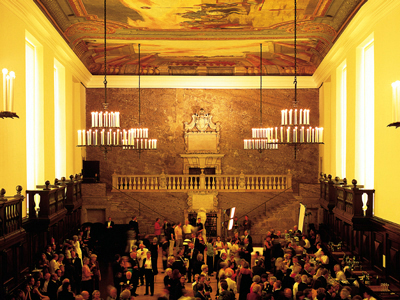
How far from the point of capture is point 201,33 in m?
18.7

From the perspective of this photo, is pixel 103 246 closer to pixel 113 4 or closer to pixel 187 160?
pixel 187 160

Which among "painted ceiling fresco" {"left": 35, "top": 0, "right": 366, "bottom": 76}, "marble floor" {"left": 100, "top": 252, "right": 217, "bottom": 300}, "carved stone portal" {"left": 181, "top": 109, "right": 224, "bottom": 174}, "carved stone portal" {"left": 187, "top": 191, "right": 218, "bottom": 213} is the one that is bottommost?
"marble floor" {"left": 100, "top": 252, "right": 217, "bottom": 300}

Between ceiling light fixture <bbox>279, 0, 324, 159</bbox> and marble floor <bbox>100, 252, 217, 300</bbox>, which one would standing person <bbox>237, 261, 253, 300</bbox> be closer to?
marble floor <bbox>100, 252, 217, 300</bbox>

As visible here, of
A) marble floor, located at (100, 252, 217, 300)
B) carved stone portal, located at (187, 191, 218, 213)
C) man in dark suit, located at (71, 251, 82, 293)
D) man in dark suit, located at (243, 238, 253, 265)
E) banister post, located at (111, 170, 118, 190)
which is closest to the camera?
man in dark suit, located at (71, 251, 82, 293)

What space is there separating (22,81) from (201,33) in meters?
8.20

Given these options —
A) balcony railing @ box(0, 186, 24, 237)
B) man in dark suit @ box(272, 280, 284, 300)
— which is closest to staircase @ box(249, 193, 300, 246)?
man in dark suit @ box(272, 280, 284, 300)

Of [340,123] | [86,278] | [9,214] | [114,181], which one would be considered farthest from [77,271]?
[340,123]

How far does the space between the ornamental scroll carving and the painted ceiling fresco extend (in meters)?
2.82

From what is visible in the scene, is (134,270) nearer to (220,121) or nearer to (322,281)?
(322,281)

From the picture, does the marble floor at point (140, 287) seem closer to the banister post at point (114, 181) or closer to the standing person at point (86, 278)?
the standing person at point (86, 278)

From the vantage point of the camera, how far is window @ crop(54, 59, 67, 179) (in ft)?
62.6

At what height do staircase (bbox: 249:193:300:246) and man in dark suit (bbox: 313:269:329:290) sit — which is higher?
man in dark suit (bbox: 313:269:329:290)

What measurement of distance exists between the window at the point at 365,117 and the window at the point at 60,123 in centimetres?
1150

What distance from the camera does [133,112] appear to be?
2489cm
